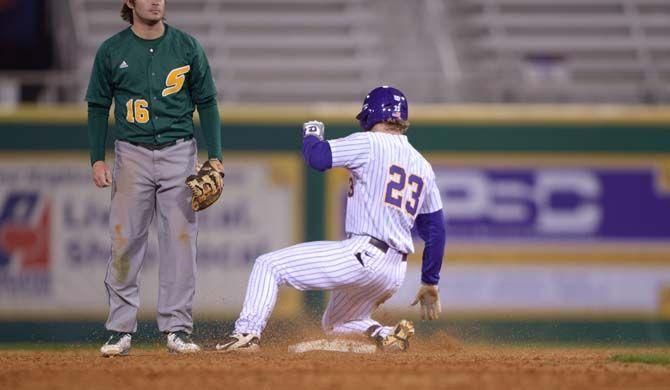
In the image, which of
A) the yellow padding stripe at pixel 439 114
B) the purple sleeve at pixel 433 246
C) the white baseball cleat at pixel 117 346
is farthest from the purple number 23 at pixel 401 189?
the yellow padding stripe at pixel 439 114

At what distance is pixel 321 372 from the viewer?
5.35m

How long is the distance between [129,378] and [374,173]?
6.13ft

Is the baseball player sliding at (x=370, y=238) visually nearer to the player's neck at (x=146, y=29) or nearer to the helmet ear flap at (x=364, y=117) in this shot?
the helmet ear flap at (x=364, y=117)

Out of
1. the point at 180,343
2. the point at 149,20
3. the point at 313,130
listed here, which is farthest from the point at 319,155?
the point at 180,343

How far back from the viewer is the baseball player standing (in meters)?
6.14

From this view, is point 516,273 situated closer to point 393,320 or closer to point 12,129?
point 393,320

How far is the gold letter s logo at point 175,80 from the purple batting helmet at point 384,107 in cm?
108

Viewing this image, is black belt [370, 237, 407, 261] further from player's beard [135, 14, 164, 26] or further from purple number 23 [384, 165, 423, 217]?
player's beard [135, 14, 164, 26]

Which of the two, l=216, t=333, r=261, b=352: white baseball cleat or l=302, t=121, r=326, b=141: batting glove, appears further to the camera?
l=302, t=121, r=326, b=141: batting glove

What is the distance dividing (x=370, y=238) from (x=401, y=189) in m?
0.33

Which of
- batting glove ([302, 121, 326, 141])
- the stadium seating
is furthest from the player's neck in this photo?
the stadium seating

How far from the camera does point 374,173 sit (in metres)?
6.23

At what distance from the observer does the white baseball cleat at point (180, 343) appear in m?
6.19

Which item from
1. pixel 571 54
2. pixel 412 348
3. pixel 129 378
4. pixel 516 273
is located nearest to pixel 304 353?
pixel 412 348
